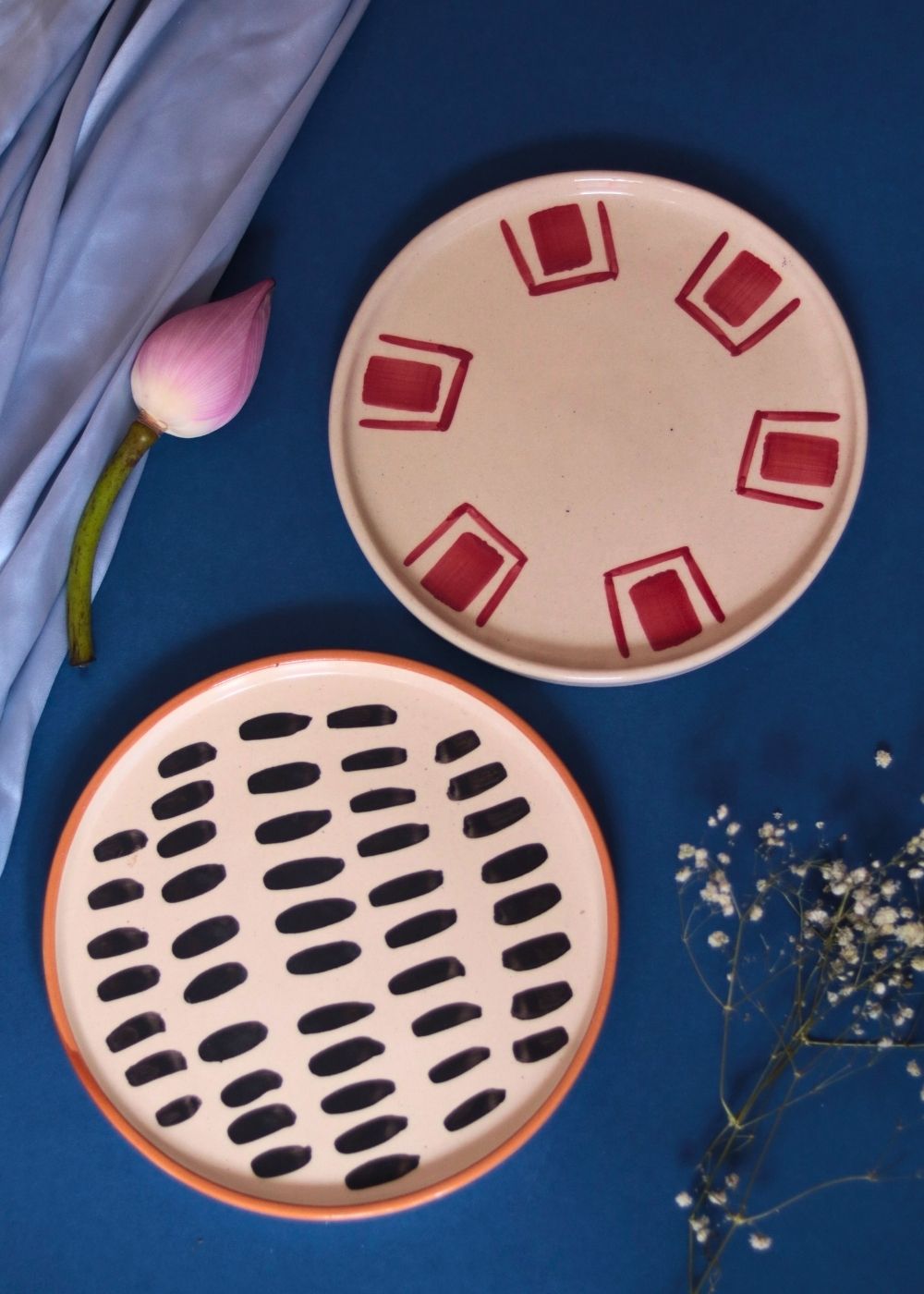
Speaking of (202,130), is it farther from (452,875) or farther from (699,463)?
(452,875)

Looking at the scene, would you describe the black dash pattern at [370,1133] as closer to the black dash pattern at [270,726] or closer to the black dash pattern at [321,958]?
the black dash pattern at [321,958]

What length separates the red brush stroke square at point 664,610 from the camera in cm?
81

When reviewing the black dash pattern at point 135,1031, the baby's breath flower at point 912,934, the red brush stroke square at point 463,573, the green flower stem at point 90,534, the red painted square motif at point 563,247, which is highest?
the red painted square motif at point 563,247

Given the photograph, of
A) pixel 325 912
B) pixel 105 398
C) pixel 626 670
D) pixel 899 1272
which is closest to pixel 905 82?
pixel 626 670

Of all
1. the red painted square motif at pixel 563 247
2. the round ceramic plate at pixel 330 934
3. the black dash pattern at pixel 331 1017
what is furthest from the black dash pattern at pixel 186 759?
the red painted square motif at pixel 563 247

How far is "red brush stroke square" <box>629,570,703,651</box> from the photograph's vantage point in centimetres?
81

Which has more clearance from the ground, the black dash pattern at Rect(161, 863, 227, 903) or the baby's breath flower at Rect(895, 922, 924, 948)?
the black dash pattern at Rect(161, 863, 227, 903)

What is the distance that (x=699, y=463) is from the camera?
0.83 metres

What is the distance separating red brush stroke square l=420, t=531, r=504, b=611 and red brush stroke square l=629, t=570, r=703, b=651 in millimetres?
112

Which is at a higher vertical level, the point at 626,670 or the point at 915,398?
the point at 915,398

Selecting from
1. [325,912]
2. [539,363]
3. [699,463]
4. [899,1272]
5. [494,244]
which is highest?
[494,244]

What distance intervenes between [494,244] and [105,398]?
331mm

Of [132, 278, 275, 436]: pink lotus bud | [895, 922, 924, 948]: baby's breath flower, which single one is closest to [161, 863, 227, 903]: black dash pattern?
[132, 278, 275, 436]: pink lotus bud

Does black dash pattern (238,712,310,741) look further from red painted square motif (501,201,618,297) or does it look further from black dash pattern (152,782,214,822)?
red painted square motif (501,201,618,297)
